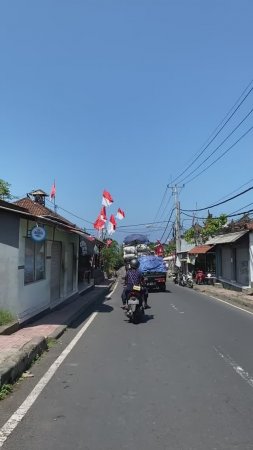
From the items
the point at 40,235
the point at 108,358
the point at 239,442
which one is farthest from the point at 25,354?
the point at 40,235

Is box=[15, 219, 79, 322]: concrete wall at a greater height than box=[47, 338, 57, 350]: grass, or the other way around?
box=[15, 219, 79, 322]: concrete wall

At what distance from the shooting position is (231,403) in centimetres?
676

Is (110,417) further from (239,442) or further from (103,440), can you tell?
(239,442)

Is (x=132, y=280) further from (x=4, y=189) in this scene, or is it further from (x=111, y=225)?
(x=111, y=225)

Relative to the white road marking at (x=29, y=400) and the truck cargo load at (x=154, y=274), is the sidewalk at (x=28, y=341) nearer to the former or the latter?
the white road marking at (x=29, y=400)

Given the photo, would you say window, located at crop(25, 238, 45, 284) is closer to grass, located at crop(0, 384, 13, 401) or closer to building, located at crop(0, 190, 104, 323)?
building, located at crop(0, 190, 104, 323)

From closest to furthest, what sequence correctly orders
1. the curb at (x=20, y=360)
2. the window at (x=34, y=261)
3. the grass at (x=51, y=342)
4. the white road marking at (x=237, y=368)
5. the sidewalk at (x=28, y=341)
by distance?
the curb at (x=20, y=360), the sidewalk at (x=28, y=341), the white road marking at (x=237, y=368), the grass at (x=51, y=342), the window at (x=34, y=261)

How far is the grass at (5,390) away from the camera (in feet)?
23.1

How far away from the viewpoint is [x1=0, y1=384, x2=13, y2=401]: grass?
7.04 m

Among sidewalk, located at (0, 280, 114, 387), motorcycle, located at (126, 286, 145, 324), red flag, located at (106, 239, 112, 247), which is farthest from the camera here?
red flag, located at (106, 239, 112, 247)

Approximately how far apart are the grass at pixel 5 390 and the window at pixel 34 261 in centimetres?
761

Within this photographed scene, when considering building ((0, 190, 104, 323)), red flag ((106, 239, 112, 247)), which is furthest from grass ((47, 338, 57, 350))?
red flag ((106, 239, 112, 247))

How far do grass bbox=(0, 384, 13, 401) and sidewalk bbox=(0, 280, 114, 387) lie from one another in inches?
2.6

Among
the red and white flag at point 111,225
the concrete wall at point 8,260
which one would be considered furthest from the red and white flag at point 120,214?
the concrete wall at point 8,260
